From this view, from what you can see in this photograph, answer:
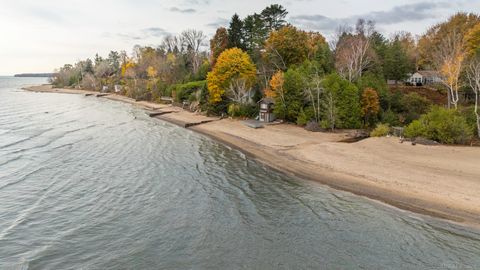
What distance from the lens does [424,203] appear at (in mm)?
21562

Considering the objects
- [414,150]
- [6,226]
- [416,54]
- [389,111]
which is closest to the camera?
[6,226]

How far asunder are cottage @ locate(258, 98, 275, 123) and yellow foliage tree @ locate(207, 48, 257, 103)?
7586 mm

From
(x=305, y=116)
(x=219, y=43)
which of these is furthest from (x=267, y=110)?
(x=219, y=43)

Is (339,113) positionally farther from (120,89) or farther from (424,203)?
(120,89)

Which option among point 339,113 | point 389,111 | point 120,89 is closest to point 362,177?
point 339,113

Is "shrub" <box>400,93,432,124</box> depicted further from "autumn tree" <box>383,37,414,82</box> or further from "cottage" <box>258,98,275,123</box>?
"cottage" <box>258,98,275,123</box>

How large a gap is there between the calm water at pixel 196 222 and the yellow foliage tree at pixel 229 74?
28350 millimetres

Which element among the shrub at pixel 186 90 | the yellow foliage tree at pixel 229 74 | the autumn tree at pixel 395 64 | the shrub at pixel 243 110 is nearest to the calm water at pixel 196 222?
the shrub at pixel 243 110

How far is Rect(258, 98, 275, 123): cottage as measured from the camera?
5297cm

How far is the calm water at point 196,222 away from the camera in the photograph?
16.0 metres

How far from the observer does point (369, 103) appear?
1813 inches

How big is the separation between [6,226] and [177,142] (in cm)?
2552

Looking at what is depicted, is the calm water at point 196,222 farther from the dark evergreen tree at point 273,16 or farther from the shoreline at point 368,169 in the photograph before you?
the dark evergreen tree at point 273,16

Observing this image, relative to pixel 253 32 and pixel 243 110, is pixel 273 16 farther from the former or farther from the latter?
pixel 243 110
